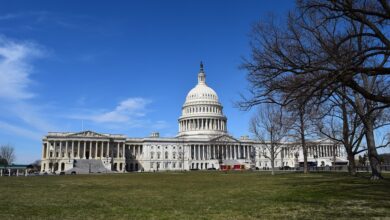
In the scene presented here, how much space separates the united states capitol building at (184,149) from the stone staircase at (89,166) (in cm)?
37

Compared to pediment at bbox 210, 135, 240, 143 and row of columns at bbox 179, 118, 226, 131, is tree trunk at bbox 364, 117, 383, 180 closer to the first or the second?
pediment at bbox 210, 135, 240, 143

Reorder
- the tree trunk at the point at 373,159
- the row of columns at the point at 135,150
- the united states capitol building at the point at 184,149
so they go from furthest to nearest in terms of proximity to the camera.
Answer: the row of columns at the point at 135,150 → the united states capitol building at the point at 184,149 → the tree trunk at the point at 373,159

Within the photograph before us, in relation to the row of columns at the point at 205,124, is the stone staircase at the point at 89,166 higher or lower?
lower

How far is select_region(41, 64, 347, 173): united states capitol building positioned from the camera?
137250mm

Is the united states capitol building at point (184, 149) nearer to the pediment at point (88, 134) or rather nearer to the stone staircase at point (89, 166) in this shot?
the pediment at point (88, 134)

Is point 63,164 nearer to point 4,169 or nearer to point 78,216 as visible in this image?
point 4,169

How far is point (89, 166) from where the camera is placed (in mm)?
120875

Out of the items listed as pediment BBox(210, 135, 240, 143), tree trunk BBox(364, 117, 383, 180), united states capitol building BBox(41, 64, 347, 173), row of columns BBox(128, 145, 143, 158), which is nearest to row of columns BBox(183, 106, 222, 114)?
united states capitol building BBox(41, 64, 347, 173)

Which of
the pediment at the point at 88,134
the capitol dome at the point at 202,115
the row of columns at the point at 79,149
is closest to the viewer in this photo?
the row of columns at the point at 79,149

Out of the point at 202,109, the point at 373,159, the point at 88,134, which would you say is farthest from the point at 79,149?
the point at 373,159

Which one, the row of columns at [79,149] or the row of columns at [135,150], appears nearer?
the row of columns at [79,149]

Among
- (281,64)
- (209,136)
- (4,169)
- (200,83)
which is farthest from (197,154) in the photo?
(281,64)

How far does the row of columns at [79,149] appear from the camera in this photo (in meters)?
137

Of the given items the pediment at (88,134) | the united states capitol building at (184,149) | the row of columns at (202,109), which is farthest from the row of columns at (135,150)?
the row of columns at (202,109)
